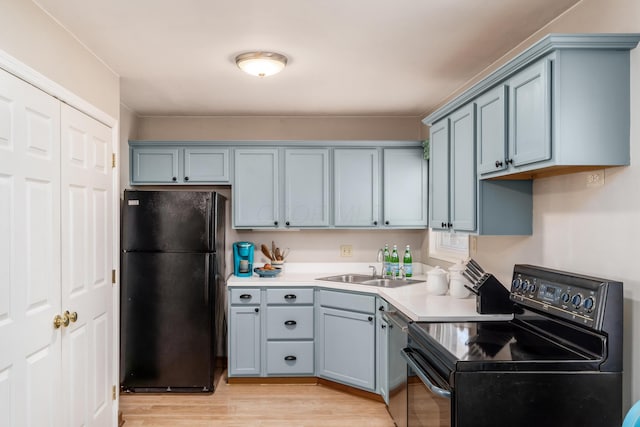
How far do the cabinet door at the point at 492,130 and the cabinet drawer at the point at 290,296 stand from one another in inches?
75.8

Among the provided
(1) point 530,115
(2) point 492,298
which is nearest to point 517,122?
(1) point 530,115

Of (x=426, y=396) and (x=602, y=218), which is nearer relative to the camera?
(x=602, y=218)

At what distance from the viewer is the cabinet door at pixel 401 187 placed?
3998 millimetres

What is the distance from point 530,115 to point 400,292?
165 cm

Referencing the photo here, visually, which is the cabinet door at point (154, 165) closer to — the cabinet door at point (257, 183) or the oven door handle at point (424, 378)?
the cabinet door at point (257, 183)

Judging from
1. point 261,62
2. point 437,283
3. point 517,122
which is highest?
point 261,62

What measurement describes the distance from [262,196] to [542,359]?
2828 millimetres

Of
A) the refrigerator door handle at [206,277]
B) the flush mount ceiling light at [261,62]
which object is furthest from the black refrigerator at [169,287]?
the flush mount ceiling light at [261,62]

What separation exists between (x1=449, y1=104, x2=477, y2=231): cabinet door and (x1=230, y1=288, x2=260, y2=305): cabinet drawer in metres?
1.83

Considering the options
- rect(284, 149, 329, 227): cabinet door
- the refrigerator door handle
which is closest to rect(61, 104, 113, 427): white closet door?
the refrigerator door handle

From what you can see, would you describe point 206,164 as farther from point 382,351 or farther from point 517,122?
point 517,122

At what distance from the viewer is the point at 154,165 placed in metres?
4.00

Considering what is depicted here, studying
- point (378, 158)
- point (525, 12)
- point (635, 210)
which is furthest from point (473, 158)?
point (378, 158)

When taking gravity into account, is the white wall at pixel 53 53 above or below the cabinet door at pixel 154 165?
above
